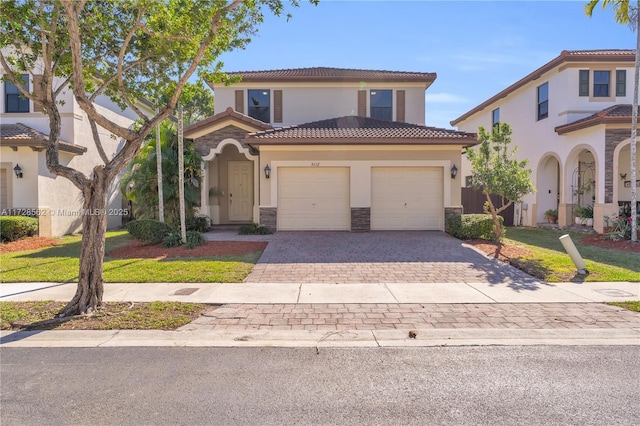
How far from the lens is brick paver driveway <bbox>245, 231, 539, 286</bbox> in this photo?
28.1 feet

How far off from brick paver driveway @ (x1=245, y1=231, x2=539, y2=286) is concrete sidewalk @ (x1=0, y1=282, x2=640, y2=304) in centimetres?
52

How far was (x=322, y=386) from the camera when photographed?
12.7 ft

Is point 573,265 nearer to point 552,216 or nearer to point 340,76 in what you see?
point 552,216

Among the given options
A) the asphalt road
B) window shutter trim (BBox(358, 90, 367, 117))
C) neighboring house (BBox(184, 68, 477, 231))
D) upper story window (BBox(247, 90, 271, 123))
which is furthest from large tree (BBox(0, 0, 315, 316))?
window shutter trim (BBox(358, 90, 367, 117))

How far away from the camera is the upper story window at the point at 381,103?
18953mm

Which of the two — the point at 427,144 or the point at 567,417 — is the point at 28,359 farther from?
the point at 427,144

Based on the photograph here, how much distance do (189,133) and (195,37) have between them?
8654 mm

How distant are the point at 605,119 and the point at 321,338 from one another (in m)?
15.6

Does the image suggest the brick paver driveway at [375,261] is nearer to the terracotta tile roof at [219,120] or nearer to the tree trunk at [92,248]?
the tree trunk at [92,248]

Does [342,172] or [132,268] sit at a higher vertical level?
[342,172]

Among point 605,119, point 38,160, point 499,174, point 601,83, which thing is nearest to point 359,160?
point 499,174

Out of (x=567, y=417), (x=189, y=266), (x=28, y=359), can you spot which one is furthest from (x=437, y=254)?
(x=28, y=359)

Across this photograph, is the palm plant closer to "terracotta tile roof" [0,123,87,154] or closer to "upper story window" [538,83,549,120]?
"terracotta tile roof" [0,123,87,154]

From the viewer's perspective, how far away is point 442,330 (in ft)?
17.7
